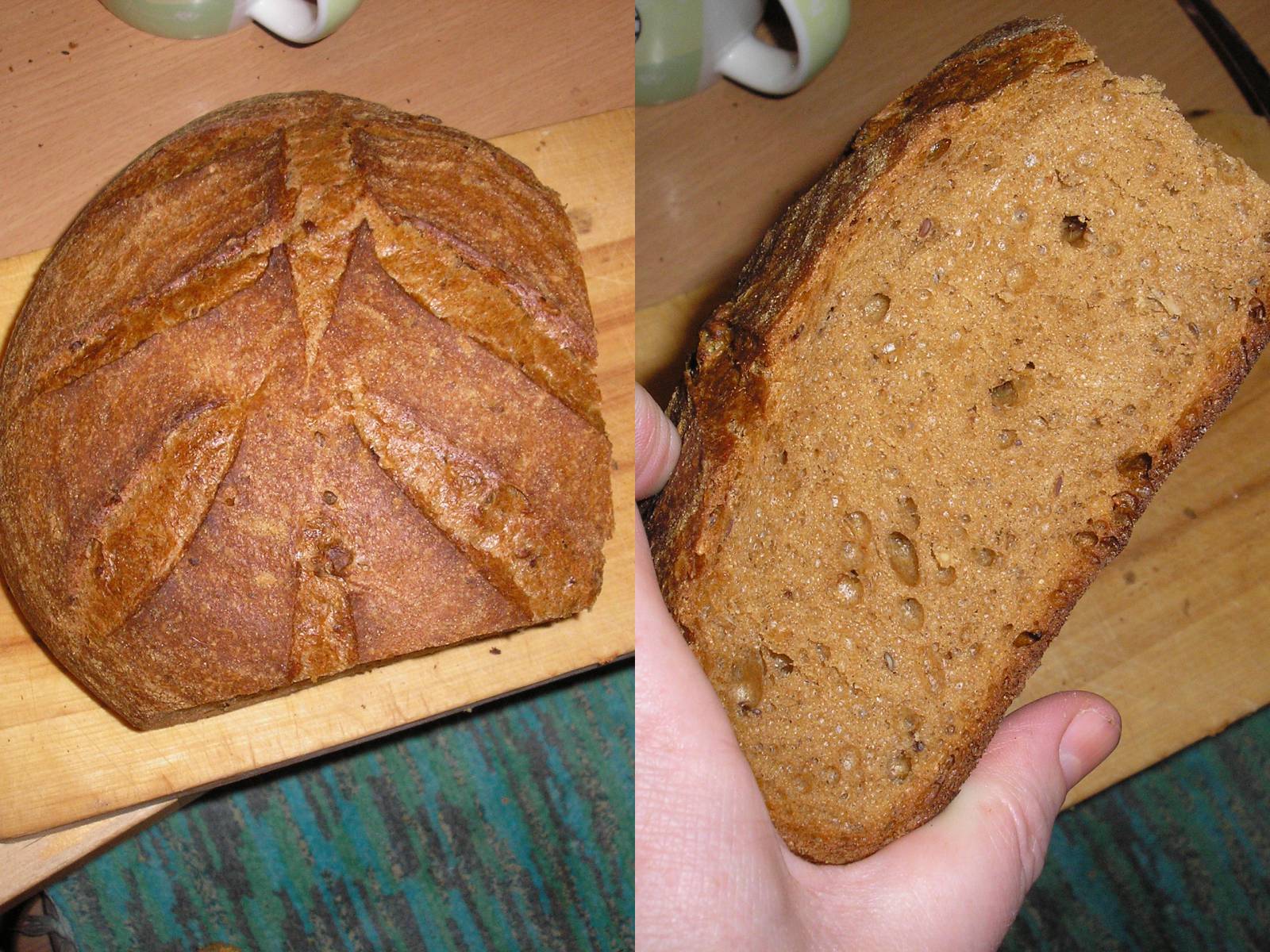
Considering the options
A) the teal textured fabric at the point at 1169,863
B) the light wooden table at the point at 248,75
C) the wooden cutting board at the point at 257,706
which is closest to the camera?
the wooden cutting board at the point at 257,706

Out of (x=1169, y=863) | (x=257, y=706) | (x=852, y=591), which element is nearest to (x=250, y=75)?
(x=257, y=706)

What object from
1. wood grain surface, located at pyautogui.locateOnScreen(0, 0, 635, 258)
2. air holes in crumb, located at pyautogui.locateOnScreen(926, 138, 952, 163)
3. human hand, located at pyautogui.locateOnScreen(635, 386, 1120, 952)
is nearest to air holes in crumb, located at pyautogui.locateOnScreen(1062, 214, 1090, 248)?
air holes in crumb, located at pyautogui.locateOnScreen(926, 138, 952, 163)

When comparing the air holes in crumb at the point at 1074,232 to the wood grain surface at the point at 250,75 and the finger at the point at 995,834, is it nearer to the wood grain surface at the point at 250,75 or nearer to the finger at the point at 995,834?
the finger at the point at 995,834

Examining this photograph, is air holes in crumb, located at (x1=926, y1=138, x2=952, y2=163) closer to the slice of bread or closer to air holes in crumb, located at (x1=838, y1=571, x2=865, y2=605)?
the slice of bread

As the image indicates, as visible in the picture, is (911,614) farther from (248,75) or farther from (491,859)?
(248,75)

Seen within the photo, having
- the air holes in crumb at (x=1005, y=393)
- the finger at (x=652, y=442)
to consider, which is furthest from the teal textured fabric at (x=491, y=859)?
the air holes in crumb at (x=1005, y=393)

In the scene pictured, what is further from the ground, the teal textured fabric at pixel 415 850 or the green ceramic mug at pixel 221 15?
the green ceramic mug at pixel 221 15
